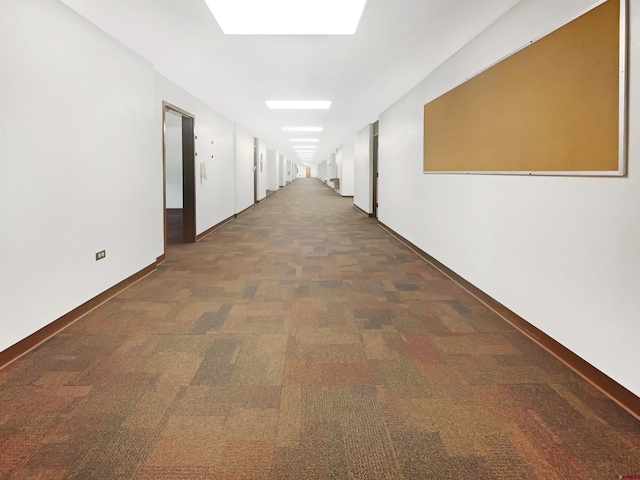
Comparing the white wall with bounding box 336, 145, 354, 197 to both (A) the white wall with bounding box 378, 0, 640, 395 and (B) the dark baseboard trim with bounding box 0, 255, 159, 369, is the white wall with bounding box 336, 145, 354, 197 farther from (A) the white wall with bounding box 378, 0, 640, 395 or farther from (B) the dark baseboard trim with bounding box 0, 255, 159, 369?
(B) the dark baseboard trim with bounding box 0, 255, 159, 369

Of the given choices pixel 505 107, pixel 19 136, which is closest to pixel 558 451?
pixel 505 107

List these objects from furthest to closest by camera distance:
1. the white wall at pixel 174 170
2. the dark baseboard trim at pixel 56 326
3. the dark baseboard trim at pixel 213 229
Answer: the white wall at pixel 174 170 < the dark baseboard trim at pixel 213 229 < the dark baseboard trim at pixel 56 326

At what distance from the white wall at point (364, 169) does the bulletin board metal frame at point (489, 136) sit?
16.0 ft

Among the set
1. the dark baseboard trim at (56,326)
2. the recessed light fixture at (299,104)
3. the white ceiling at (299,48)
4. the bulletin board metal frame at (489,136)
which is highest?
the recessed light fixture at (299,104)

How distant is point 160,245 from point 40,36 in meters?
2.94

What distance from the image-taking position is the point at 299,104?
7980 mm

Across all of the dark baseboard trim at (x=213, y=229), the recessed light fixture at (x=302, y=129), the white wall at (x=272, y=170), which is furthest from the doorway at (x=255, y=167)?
the white wall at (x=272, y=170)

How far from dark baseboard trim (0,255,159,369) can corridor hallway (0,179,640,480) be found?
0.07 m

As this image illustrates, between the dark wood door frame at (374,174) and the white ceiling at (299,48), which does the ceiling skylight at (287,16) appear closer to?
the white ceiling at (299,48)

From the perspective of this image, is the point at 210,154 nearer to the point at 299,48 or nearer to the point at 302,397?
the point at 299,48

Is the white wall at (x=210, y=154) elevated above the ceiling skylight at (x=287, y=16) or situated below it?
below

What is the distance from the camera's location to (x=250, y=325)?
129 inches

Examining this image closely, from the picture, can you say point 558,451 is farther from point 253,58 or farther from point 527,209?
point 253,58

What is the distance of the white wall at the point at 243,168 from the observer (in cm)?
1073
